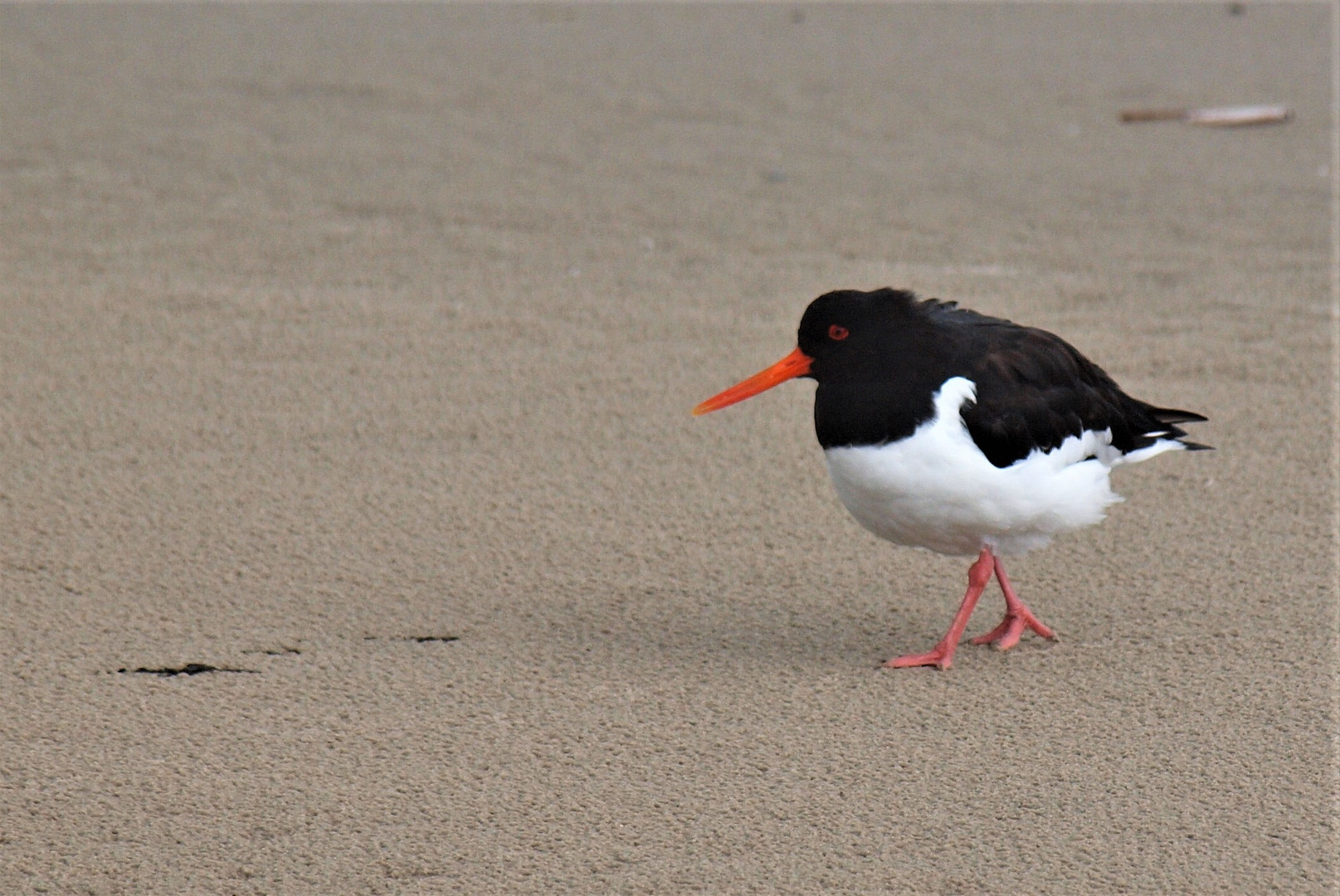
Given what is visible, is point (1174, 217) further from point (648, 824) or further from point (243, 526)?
point (648, 824)

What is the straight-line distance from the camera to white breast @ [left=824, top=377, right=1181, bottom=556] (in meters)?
3.13

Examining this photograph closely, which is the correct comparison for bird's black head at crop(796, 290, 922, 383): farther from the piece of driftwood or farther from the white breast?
the piece of driftwood

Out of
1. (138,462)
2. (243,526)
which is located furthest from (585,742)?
(138,462)

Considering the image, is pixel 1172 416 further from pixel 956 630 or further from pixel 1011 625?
pixel 956 630

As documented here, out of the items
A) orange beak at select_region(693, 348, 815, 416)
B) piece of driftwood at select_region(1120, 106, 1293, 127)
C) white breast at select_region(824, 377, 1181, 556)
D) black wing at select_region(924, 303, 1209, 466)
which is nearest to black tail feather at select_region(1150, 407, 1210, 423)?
black wing at select_region(924, 303, 1209, 466)

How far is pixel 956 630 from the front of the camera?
335cm

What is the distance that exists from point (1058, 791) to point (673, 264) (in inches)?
Answer: 145

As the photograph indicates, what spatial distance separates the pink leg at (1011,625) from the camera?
3.46 metres

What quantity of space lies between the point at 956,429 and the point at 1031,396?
0.75 feet

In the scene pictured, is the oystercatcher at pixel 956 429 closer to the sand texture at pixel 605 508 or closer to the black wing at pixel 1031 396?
the black wing at pixel 1031 396

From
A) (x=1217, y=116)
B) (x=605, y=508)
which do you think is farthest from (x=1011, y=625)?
(x=1217, y=116)

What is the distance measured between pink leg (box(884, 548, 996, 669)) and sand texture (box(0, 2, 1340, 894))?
5 centimetres

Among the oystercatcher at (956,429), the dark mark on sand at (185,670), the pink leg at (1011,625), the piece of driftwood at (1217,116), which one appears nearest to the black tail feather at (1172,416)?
the oystercatcher at (956,429)

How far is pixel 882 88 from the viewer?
896 cm
